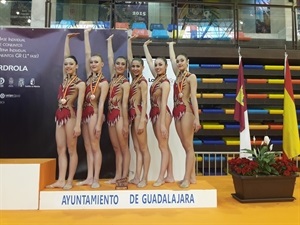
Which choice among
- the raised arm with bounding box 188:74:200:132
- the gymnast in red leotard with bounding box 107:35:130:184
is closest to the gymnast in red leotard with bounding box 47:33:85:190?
the gymnast in red leotard with bounding box 107:35:130:184

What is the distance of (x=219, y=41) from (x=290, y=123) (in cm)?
246

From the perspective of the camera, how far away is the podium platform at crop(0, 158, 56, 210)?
284 cm

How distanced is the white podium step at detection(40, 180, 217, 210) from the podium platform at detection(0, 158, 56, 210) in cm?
10

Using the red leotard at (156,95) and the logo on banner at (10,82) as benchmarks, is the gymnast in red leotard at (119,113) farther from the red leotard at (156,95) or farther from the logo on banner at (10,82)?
the logo on banner at (10,82)

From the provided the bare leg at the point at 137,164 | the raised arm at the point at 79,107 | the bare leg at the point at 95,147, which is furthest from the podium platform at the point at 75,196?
the raised arm at the point at 79,107

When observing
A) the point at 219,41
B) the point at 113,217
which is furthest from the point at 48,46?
the point at 219,41

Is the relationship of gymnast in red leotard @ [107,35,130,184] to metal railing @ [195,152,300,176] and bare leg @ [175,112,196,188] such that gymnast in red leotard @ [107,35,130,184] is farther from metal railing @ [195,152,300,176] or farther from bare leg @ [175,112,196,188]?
metal railing @ [195,152,300,176]

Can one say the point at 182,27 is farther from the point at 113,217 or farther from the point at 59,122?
the point at 113,217

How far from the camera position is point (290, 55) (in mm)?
6055

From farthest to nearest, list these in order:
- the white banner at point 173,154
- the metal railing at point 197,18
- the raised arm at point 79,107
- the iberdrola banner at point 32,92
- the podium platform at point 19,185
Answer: the metal railing at point 197,18, the white banner at point 173,154, the iberdrola banner at point 32,92, the raised arm at point 79,107, the podium platform at point 19,185

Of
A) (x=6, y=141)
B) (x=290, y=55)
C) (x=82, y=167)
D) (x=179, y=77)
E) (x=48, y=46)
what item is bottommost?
(x=82, y=167)

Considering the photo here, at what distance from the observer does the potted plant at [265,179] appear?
3.08m

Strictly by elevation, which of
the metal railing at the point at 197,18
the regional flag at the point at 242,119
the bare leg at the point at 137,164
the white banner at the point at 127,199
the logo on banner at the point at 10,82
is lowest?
the white banner at the point at 127,199

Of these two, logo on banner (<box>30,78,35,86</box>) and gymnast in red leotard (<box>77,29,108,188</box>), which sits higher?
logo on banner (<box>30,78,35,86</box>)
